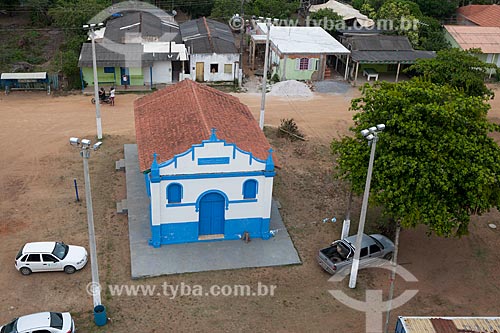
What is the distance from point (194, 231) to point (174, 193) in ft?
7.49

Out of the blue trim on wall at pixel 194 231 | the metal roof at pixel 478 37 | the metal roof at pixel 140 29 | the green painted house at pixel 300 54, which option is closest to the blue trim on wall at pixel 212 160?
the blue trim on wall at pixel 194 231

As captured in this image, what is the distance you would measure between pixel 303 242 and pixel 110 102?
21287 millimetres

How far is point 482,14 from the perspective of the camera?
59.0 metres

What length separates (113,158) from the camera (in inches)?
1251

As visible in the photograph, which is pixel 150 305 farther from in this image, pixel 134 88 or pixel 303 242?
pixel 134 88

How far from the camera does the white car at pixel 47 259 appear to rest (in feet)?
71.1

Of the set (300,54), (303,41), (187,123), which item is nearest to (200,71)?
(300,54)

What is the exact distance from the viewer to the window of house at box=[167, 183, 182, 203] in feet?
75.3

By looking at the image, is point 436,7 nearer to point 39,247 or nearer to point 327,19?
point 327,19

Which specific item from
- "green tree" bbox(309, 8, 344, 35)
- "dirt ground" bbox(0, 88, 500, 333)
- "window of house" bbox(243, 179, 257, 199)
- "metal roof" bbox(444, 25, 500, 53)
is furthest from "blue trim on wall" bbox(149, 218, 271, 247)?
"green tree" bbox(309, 8, 344, 35)

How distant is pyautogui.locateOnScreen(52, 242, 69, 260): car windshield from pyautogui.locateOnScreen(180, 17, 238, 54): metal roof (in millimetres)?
25544

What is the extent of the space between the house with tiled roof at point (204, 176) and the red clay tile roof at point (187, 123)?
60 millimetres

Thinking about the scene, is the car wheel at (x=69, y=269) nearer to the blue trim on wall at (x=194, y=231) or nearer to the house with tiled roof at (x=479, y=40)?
the blue trim on wall at (x=194, y=231)

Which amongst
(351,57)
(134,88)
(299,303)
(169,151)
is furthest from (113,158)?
(351,57)
